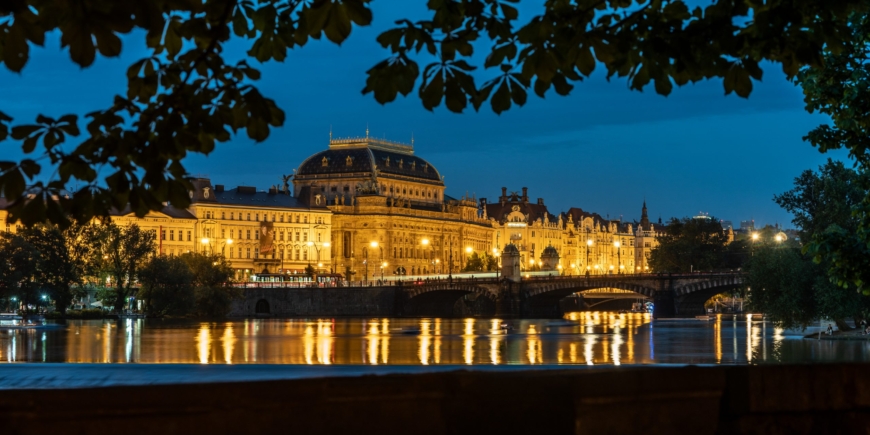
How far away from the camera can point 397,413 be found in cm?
722

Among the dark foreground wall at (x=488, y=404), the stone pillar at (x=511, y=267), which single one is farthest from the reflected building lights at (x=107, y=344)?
the stone pillar at (x=511, y=267)

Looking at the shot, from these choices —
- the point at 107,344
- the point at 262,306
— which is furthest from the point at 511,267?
the point at 107,344

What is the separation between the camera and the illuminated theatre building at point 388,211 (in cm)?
17362

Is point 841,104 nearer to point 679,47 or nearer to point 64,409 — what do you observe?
point 679,47

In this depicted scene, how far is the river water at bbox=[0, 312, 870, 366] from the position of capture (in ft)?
170

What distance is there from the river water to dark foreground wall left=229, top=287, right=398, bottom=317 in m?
41.9

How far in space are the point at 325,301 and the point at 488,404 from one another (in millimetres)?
125486

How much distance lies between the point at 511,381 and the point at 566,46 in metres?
2.07

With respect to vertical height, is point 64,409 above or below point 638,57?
below

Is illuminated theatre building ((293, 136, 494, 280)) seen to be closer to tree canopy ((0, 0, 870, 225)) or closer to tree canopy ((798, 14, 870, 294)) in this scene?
tree canopy ((798, 14, 870, 294))

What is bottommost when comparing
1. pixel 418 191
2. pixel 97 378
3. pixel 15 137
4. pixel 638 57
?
pixel 97 378

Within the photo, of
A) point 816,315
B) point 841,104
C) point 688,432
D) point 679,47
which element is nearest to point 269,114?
point 679,47

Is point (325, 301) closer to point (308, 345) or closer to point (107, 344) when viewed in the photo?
point (308, 345)

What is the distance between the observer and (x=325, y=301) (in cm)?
13200
